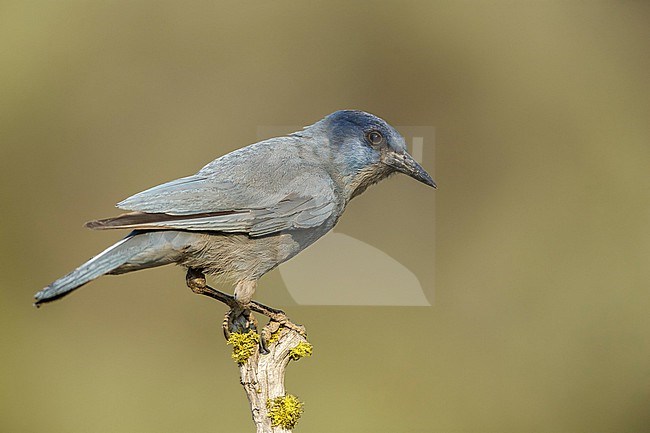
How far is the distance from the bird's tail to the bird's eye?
716mm

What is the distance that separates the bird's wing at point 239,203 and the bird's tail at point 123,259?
0.22 ft

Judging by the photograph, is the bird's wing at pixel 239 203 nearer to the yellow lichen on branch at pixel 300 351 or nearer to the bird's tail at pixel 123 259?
the bird's tail at pixel 123 259

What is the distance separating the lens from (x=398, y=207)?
482 centimetres

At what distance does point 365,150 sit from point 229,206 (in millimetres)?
504

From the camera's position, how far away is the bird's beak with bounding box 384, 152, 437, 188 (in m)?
2.46

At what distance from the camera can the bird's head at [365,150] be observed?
249cm

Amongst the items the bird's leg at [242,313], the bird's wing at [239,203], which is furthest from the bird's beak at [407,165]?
the bird's leg at [242,313]

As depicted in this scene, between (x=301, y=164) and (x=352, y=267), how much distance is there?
151cm

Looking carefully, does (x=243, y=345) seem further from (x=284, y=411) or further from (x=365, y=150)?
(x=365, y=150)

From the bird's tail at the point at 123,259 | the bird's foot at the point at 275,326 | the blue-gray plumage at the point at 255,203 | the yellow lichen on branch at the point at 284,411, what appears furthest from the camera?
the bird's foot at the point at 275,326

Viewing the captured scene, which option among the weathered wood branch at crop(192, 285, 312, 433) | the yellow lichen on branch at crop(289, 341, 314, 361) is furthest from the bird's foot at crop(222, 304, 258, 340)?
the yellow lichen on branch at crop(289, 341, 314, 361)

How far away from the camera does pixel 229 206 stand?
2.30 meters

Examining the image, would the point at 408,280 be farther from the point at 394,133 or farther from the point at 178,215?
the point at 178,215

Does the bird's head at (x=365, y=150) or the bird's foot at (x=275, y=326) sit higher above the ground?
the bird's head at (x=365, y=150)
